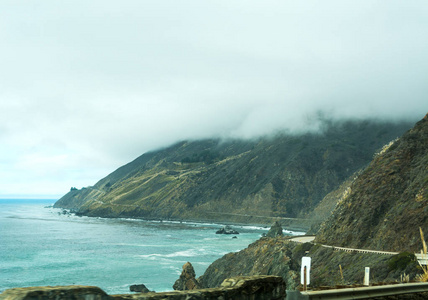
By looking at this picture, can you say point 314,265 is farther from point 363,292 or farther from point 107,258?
point 107,258

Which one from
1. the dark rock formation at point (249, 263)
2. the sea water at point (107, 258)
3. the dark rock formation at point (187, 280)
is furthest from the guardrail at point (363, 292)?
the sea water at point (107, 258)

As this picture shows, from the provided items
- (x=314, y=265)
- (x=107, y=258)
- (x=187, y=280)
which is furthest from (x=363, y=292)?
(x=107, y=258)

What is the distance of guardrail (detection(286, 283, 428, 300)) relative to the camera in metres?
8.28

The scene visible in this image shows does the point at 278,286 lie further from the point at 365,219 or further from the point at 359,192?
the point at 359,192

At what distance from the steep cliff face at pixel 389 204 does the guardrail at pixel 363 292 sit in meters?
36.8

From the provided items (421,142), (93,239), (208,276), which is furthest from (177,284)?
(93,239)

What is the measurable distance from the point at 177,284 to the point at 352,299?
5267 cm

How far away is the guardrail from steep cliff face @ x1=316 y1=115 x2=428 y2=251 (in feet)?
121

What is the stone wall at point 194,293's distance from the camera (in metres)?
5.23

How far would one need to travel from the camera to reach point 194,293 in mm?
6680

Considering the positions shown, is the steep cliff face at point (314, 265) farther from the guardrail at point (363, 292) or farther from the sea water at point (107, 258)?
the guardrail at point (363, 292)

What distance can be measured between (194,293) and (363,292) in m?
5.38

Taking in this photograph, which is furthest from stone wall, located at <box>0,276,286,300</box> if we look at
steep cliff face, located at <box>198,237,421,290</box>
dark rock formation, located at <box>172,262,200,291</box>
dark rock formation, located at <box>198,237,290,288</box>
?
dark rock formation, located at <box>172,262,200,291</box>

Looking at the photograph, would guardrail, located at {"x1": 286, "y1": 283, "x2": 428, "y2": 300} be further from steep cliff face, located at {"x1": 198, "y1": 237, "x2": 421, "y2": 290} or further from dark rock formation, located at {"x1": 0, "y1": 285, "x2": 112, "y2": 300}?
steep cliff face, located at {"x1": 198, "y1": 237, "x2": 421, "y2": 290}
